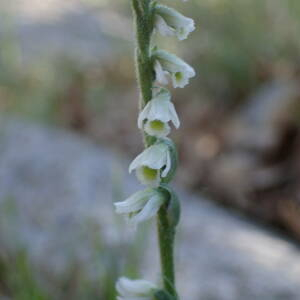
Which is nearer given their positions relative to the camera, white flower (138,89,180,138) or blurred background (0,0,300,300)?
white flower (138,89,180,138)

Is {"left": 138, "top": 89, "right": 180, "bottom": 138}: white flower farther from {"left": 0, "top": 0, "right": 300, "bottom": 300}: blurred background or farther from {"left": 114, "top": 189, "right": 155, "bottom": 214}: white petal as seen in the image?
{"left": 0, "top": 0, "right": 300, "bottom": 300}: blurred background

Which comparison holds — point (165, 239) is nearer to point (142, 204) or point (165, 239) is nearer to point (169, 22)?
point (142, 204)

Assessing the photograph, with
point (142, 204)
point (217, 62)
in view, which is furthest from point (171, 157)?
point (217, 62)

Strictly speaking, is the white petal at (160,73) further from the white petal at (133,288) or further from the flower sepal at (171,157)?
the white petal at (133,288)

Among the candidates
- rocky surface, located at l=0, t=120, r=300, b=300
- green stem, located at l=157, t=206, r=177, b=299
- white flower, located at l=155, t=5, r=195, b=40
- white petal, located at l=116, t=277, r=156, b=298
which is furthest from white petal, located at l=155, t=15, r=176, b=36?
rocky surface, located at l=0, t=120, r=300, b=300

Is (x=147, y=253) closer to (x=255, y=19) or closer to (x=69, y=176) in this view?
(x=69, y=176)

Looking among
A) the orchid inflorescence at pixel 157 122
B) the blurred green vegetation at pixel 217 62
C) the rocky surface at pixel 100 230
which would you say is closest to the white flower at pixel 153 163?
the orchid inflorescence at pixel 157 122

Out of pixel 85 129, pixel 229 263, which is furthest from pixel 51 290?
pixel 85 129
